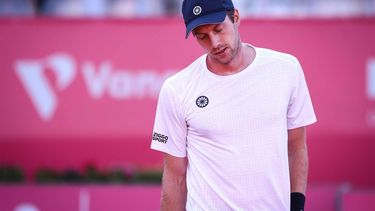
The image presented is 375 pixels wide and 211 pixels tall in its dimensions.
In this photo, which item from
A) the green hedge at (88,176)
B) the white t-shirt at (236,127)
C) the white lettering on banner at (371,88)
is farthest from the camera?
the white lettering on banner at (371,88)

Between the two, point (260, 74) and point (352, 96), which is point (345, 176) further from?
point (260, 74)

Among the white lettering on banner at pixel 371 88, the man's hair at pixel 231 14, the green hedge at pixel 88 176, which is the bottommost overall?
the green hedge at pixel 88 176

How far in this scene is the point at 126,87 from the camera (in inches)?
387

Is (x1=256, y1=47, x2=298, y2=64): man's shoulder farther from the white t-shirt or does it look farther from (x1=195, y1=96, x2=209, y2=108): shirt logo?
(x1=195, y1=96, x2=209, y2=108): shirt logo

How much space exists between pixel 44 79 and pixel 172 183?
651 cm

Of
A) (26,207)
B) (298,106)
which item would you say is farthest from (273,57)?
(26,207)

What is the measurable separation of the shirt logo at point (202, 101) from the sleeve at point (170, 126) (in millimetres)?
90

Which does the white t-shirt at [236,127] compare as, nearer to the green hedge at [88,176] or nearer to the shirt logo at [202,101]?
the shirt logo at [202,101]

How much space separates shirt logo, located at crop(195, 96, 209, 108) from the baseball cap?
27 centimetres

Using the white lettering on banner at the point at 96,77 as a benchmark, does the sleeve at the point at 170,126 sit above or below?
below

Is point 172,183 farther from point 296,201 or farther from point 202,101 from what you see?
point 296,201

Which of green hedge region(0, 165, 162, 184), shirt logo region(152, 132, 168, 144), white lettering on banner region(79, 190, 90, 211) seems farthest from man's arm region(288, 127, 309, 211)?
green hedge region(0, 165, 162, 184)

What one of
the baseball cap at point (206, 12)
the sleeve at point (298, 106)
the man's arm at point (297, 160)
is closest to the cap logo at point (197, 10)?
the baseball cap at point (206, 12)

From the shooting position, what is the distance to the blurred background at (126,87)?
9.44 m
